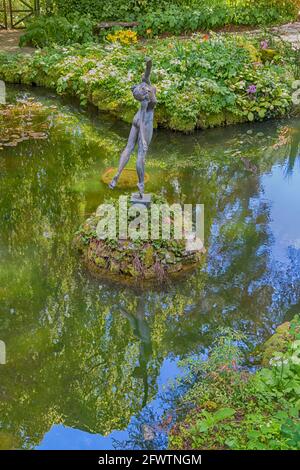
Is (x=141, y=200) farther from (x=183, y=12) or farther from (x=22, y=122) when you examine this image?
(x=183, y=12)

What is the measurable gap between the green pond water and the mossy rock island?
7.2 inches

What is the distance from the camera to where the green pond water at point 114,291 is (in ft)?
19.4

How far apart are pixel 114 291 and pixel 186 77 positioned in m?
7.83

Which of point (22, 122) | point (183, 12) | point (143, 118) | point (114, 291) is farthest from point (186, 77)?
point (114, 291)

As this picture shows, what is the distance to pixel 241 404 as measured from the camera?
18.1 ft

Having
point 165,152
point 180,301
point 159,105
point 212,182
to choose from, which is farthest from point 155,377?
point 159,105

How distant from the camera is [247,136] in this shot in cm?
1327

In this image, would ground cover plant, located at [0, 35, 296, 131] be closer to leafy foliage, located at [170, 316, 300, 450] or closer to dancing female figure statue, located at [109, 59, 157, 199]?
dancing female figure statue, located at [109, 59, 157, 199]

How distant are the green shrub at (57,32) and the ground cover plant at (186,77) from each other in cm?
161

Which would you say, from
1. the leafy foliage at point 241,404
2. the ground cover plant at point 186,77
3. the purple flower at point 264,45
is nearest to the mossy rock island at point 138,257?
the leafy foliage at point 241,404

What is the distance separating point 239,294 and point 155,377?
1948 mm

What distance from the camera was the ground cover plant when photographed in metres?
13.3
